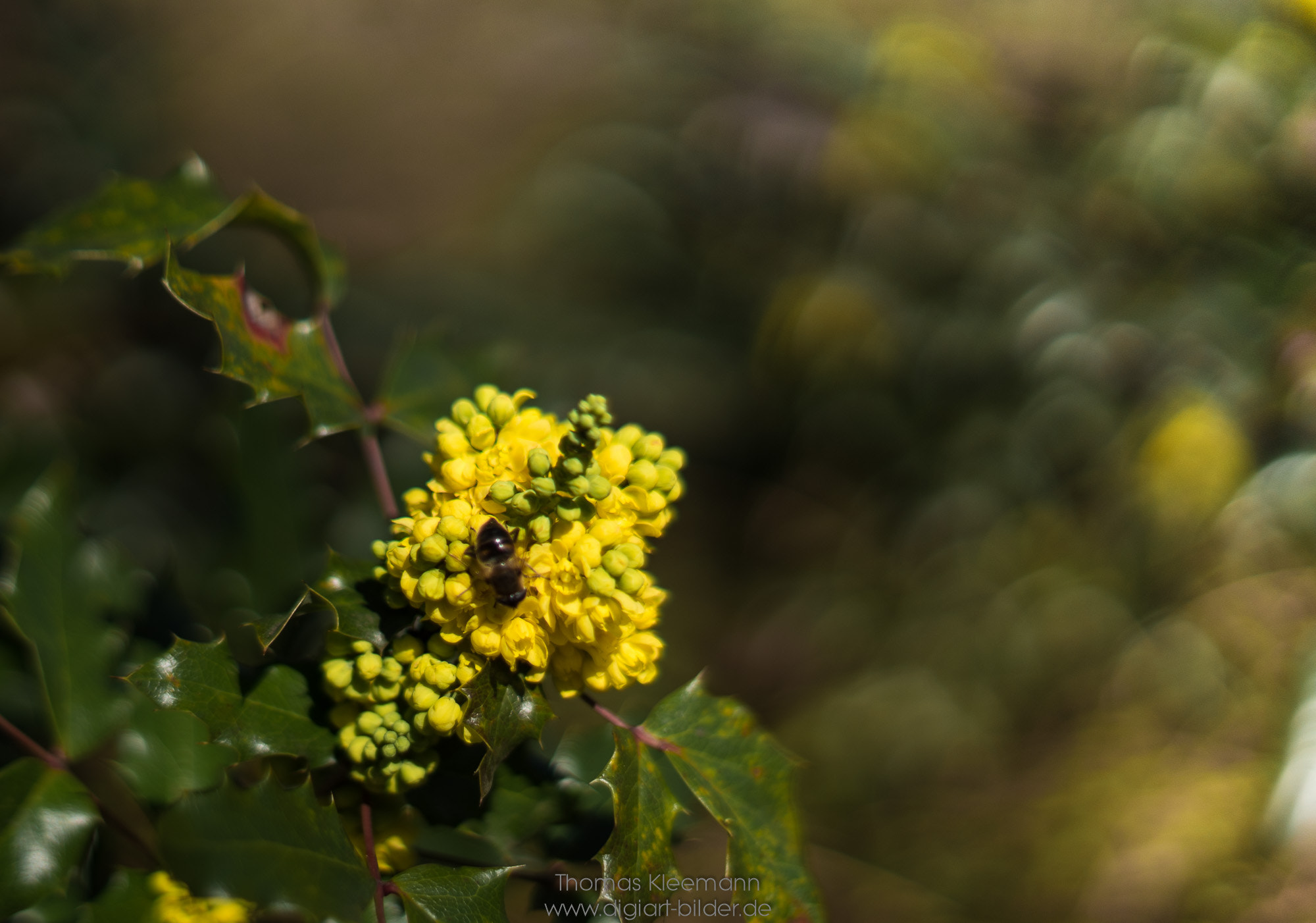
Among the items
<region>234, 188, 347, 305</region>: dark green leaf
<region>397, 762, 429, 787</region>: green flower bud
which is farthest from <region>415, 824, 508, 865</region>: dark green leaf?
<region>234, 188, 347, 305</region>: dark green leaf

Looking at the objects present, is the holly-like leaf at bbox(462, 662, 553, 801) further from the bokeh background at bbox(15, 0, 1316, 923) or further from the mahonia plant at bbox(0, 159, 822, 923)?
the bokeh background at bbox(15, 0, 1316, 923)

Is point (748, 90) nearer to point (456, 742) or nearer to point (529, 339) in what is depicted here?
point (529, 339)

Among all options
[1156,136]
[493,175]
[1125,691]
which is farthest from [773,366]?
[493,175]

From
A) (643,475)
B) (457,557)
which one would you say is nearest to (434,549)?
(457,557)

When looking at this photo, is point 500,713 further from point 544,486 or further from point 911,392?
point 911,392

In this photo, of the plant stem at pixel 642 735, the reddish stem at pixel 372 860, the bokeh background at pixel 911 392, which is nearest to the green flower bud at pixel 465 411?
the plant stem at pixel 642 735

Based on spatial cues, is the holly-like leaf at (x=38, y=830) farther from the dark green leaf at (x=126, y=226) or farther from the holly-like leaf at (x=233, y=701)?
the dark green leaf at (x=126, y=226)

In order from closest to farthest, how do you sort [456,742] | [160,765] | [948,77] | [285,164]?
1. [456,742]
2. [160,765]
3. [948,77]
4. [285,164]
